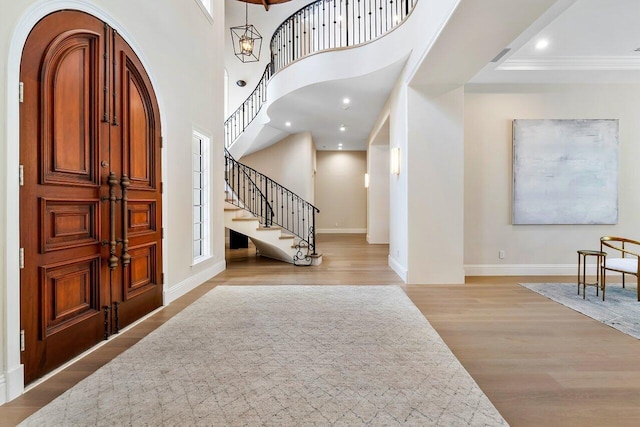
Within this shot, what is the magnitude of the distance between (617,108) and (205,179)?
683 centimetres

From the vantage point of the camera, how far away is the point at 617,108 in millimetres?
5121

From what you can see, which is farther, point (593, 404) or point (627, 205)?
point (627, 205)

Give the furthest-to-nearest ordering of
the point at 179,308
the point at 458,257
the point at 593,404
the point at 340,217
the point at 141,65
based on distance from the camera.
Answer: the point at 340,217 → the point at 458,257 → the point at 179,308 → the point at 141,65 → the point at 593,404

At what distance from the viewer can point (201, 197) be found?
16.5 feet

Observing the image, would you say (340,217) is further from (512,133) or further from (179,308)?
(179,308)

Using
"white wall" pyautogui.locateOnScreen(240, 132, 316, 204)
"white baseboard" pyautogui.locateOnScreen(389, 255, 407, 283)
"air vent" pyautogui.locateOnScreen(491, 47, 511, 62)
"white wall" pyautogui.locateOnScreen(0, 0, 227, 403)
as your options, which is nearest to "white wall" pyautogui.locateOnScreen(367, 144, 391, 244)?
"white wall" pyautogui.locateOnScreen(240, 132, 316, 204)

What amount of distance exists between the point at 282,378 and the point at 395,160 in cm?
409

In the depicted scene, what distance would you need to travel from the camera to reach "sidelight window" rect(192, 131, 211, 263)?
4930mm

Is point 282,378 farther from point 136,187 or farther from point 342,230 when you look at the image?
point 342,230

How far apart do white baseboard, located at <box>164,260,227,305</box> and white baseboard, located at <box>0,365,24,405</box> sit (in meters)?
1.75

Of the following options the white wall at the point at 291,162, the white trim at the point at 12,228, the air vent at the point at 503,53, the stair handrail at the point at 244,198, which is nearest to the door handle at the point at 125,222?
the white trim at the point at 12,228

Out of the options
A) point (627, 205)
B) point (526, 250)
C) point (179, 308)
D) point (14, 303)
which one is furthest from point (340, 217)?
point (14, 303)

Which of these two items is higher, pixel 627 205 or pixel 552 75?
pixel 552 75

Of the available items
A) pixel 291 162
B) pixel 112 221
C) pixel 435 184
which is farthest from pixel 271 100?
pixel 112 221
